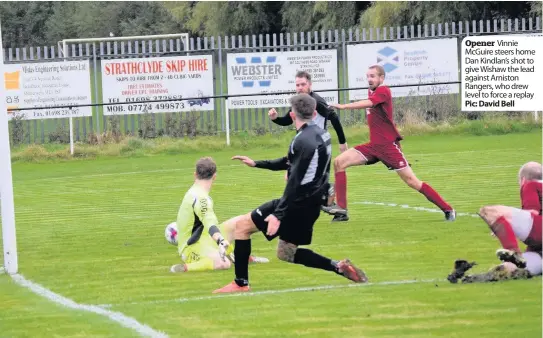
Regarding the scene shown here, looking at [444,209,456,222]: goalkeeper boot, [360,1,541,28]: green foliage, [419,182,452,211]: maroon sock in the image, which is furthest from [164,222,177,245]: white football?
[360,1,541,28]: green foliage

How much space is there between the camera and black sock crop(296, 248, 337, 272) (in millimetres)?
10023

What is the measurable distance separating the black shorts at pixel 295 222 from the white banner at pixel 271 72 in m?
21.8

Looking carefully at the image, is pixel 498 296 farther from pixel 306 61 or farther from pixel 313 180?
pixel 306 61

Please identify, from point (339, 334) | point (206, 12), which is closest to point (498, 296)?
point (339, 334)

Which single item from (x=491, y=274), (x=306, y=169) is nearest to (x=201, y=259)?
(x=306, y=169)

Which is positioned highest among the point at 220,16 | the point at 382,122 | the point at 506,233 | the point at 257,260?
the point at 220,16

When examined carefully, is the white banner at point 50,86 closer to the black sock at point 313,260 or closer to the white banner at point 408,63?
the white banner at point 408,63

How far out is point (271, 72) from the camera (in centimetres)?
3194

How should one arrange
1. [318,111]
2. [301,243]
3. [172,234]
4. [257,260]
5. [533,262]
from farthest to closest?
1. [318,111]
2. [172,234]
3. [257,260]
4. [301,243]
5. [533,262]

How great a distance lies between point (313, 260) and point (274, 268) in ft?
5.69

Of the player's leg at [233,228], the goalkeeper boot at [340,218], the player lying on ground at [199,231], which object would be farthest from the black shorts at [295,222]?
the goalkeeper boot at [340,218]

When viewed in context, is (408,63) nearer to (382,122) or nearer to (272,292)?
(382,122)

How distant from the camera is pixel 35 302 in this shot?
10.4 metres

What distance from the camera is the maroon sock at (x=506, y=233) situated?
965 cm
